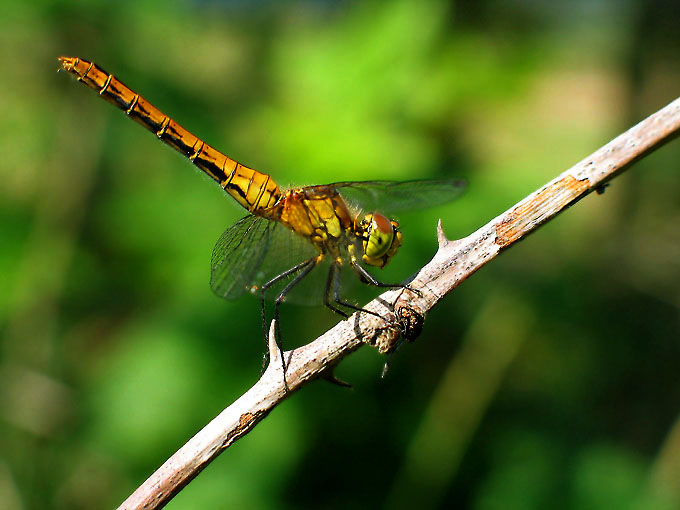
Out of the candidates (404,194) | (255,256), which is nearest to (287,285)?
(255,256)

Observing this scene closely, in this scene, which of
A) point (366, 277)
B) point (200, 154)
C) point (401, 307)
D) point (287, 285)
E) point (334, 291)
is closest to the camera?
point (401, 307)

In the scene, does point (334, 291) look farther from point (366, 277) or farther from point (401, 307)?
point (401, 307)

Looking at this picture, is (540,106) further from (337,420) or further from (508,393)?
(337,420)

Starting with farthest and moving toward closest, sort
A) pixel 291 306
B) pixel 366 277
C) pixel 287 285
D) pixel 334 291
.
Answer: pixel 291 306, pixel 287 285, pixel 334 291, pixel 366 277

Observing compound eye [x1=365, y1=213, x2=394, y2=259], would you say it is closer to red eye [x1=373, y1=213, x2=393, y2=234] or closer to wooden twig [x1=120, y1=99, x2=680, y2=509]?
red eye [x1=373, y1=213, x2=393, y2=234]

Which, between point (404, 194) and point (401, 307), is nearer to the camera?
point (401, 307)

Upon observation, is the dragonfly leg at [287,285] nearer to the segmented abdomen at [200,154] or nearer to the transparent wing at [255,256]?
the transparent wing at [255,256]

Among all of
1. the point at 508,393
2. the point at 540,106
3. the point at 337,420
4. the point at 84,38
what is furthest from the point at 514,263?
the point at 84,38
